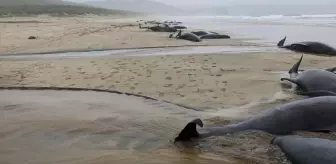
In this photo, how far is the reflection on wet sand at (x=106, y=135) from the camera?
11.2ft

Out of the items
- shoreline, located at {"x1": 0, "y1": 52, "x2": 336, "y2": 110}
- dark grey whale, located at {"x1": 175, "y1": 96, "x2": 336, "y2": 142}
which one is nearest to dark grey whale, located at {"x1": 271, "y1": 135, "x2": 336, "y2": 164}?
dark grey whale, located at {"x1": 175, "y1": 96, "x2": 336, "y2": 142}

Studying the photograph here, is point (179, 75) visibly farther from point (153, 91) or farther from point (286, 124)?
point (286, 124)

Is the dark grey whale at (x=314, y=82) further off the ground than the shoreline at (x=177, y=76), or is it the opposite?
the dark grey whale at (x=314, y=82)

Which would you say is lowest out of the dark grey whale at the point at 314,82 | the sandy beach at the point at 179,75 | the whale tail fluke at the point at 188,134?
the sandy beach at the point at 179,75

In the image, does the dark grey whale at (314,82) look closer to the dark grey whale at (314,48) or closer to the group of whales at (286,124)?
the group of whales at (286,124)

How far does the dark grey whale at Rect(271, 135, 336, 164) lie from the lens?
9.53ft

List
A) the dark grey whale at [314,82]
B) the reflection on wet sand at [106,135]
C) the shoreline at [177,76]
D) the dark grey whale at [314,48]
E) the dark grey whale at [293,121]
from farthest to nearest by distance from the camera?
the dark grey whale at [314,48]
the shoreline at [177,76]
the dark grey whale at [314,82]
the dark grey whale at [293,121]
the reflection on wet sand at [106,135]

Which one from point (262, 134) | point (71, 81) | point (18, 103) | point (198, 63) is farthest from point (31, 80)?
point (262, 134)

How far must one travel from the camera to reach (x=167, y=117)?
4.64 meters

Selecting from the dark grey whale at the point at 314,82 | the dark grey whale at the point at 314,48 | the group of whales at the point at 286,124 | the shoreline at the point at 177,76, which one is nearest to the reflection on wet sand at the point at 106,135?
the group of whales at the point at 286,124

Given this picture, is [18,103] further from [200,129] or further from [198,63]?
[198,63]

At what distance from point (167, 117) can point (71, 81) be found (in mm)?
2720

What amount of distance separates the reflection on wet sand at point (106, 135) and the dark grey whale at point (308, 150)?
171 millimetres

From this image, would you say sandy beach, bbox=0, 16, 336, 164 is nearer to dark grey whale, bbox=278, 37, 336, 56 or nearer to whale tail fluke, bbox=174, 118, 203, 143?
whale tail fluke, bbox=174, 118, 203, 143
